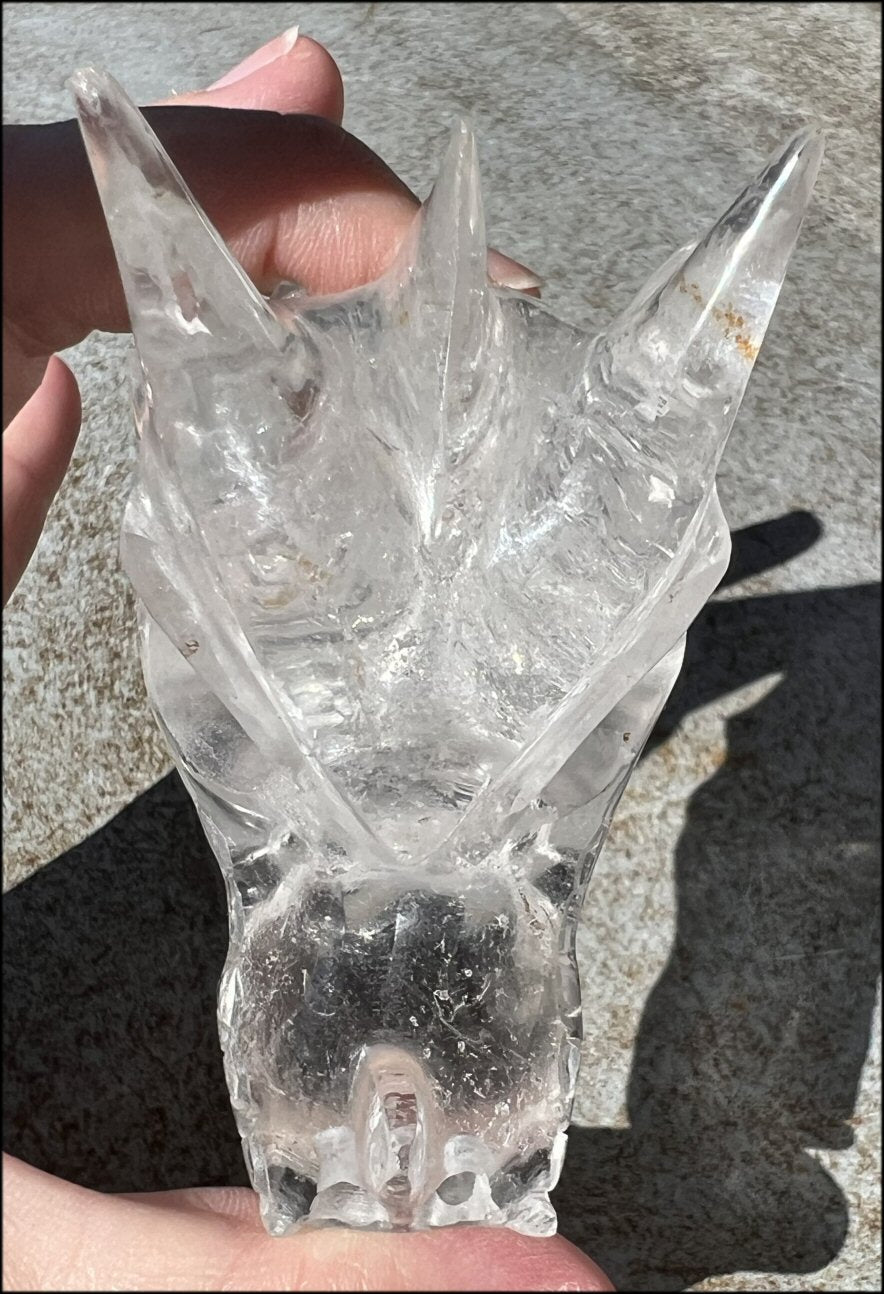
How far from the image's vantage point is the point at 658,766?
0.54 metres

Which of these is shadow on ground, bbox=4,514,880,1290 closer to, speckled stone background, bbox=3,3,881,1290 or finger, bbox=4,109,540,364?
speckled stone background, bbox=3,3,881,1290

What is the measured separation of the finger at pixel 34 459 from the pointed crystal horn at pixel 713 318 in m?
0.17

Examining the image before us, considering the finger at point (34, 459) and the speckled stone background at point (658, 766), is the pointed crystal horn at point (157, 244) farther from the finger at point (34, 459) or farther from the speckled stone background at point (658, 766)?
the speckled stone background at point (658, 766)

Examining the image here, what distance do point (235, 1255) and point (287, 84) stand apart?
37cm

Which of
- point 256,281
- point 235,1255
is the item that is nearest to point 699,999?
point 235,1255

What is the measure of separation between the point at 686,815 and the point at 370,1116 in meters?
0.21

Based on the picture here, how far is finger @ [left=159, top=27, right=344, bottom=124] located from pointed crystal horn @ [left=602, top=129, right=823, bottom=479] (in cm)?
15

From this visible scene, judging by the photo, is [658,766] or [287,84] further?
[658,766]

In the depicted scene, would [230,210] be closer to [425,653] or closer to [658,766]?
[425,653]

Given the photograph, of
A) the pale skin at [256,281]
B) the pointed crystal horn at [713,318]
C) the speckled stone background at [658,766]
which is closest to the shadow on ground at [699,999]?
the speckled stone background at [658,766]

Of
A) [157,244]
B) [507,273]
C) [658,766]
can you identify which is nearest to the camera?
[157,244]

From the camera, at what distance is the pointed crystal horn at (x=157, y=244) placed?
31 centimetres

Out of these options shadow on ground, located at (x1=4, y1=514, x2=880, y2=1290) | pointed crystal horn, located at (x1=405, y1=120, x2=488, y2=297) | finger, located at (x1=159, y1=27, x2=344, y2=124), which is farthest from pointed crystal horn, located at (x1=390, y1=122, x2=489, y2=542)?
shadow on ground, located at (x1=4, y1=514, x2=880, y2=1290)

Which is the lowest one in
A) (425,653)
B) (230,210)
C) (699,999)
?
(699,999)
